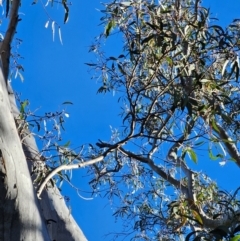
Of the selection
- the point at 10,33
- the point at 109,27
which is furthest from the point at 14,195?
the point at 109,27

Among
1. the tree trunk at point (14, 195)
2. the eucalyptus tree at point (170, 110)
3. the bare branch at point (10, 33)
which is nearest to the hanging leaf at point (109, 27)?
the eucalyptus tree at point (170, 110)

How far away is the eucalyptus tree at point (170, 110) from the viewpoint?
2377 mm

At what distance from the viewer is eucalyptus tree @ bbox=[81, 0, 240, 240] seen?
2377mm

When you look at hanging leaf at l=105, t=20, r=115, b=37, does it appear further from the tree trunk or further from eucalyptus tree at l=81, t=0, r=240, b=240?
the tree trunk

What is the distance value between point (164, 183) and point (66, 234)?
1748mm

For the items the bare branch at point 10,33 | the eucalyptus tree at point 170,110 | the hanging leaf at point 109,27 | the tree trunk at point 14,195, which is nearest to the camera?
the tree trunk at point 14,195

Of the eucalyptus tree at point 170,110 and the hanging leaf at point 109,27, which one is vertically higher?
the hanging leaf at point 109,27

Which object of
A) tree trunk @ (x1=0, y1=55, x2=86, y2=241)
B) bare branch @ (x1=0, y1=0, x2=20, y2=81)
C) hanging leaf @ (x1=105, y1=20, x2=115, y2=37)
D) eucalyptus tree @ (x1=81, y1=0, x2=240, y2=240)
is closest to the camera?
tree trunk @ (x1=0, y1=55, x2=86, y2=241)

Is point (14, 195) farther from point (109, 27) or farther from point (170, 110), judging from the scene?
point (109, 27)

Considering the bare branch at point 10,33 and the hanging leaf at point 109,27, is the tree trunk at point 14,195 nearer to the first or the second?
the bare branch at point 10,33

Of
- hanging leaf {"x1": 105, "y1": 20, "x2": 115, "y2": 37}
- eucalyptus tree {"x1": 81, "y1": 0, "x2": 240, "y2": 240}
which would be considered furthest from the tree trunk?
hanging leaf {"x1": 105, "y1": 20, "x2": 115, "y2": 37}

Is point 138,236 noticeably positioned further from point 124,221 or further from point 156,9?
point 156,9

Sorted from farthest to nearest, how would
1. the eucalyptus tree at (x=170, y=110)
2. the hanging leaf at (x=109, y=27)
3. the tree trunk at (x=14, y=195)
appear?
the hanging leaf at (x=109, y=27) → the eucalyptus tree at (x=170, y=110) → the tree trunk at (x=14, y=195)

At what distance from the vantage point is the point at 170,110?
7.73ft
